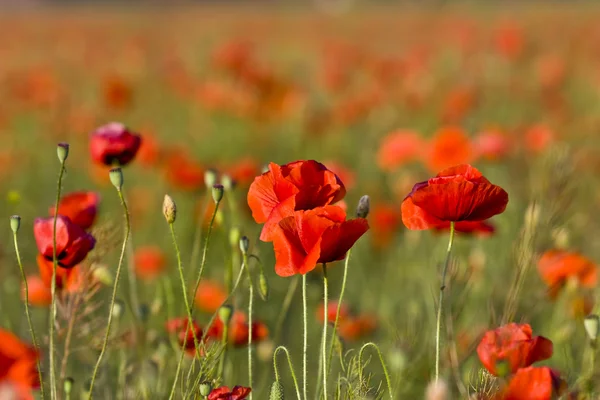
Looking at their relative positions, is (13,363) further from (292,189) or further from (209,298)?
(209,298)

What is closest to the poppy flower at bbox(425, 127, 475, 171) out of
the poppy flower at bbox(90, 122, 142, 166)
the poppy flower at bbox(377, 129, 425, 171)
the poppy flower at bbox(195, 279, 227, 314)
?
the poppy flower at bbox(377, 129, 425, 171)

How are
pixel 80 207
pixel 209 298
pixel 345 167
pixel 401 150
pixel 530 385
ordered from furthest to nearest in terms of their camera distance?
pixel 345 167 → pixel 401 150 → pixel 209 298 → pixel 80 207 → pixel 530 385

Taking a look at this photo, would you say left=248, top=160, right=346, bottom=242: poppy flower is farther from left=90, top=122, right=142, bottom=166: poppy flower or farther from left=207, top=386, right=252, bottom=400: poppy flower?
left=90, top=122, right=142, bottom=166: poppy flower

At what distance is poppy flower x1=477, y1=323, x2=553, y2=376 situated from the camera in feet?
2.62

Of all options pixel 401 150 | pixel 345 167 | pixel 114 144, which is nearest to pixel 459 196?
pixel 114 144

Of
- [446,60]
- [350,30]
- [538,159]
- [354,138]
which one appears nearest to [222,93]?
[354,138]

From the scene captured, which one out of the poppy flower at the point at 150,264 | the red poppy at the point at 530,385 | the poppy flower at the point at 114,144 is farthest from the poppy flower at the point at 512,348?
the poppy flower at the point at 150,264

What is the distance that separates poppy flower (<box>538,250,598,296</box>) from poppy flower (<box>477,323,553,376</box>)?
1.89ft

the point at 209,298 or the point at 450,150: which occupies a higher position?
the point at 450,150

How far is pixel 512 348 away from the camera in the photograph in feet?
2.62

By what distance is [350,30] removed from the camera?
9508 mm

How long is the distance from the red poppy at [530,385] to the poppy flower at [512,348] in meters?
0.03

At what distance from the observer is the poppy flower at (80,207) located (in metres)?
1.10

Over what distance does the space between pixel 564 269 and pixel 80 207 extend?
82 cm
